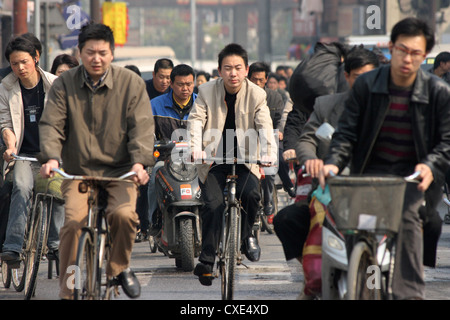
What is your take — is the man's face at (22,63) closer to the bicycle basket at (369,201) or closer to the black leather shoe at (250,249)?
the black leather shoe at (250,249)

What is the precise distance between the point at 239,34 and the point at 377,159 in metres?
101

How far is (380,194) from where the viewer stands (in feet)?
16.9

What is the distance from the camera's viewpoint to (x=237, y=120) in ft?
25.8

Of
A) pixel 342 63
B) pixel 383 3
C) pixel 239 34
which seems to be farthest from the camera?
pixel 239 34

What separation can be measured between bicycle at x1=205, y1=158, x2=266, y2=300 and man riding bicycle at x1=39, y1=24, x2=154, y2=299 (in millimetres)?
955

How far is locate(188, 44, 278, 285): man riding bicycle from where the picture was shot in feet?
25.1

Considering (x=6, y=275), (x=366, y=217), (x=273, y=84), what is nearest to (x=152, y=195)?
(x=6, y=275)

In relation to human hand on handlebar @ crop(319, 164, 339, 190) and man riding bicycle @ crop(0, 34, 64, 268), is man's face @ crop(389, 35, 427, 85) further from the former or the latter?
man riding bicycle @ crop(0, 34, 64, 268)

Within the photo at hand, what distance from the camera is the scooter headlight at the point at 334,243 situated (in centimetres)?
569

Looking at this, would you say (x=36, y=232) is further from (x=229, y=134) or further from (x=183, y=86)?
(x=183, y=86)

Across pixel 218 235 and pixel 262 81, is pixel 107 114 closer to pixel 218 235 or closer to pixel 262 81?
pixel 218 235

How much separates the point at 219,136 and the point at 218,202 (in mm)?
558

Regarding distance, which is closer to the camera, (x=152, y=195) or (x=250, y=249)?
(x=250, y=249)
